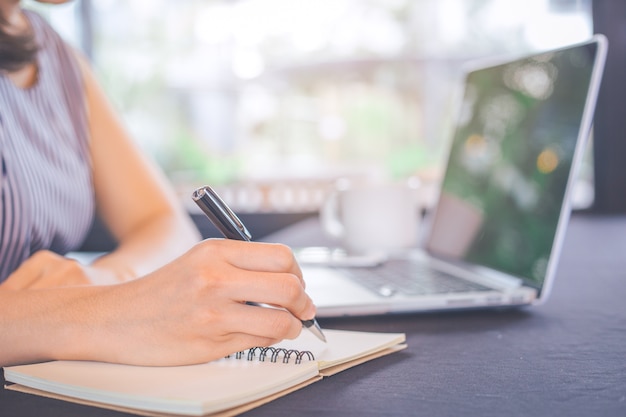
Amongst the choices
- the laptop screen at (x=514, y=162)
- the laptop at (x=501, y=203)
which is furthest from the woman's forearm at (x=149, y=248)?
the laptop screen at (x=514, y=162)

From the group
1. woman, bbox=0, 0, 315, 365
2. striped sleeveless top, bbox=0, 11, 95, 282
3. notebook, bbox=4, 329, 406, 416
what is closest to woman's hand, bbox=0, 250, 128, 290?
woman, bbox=0, 0, 315, 365

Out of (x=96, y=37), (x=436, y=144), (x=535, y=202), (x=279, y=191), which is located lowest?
(x=279, y=191)

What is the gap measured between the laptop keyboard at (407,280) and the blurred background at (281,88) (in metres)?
2.39

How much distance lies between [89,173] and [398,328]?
0.63 metres

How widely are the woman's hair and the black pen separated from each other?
571 millimetres

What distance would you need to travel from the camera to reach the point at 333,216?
1.23 m

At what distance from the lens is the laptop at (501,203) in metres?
0.72

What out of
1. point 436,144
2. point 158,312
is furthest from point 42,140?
point 436,144

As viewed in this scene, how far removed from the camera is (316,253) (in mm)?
1097

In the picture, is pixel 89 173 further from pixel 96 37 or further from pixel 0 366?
pixel 96 37

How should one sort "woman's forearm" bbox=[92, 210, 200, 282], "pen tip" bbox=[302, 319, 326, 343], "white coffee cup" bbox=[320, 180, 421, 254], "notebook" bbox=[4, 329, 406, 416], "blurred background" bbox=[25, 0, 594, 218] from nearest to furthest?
"notebook" bbox=[4, 329, 406, 416]
"pen tip" bbox=[302, 319, 326, 343]
"woman's forearm" bbox=[92, 210, 200, 282]
"white coffee cup" bbox=[320, 180, 421, 254]
"blurred background" bbox=[25, 0, 594, 218]

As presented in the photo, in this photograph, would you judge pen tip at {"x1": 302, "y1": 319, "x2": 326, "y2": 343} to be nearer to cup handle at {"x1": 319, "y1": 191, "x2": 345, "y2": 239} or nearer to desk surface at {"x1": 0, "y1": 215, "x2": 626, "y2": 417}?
desk surface at {"x1": 0, "y1": 215, "x2": 626, "y2": 417}

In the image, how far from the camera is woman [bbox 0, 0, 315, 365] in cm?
49

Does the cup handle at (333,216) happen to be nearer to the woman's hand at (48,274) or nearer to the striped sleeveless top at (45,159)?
the striped sleeveless top at (45,159)
